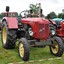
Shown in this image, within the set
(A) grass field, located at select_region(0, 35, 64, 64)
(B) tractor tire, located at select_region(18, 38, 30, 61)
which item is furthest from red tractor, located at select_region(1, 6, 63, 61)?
(A) grass field, located at select_region(0, 35, 64, 64)

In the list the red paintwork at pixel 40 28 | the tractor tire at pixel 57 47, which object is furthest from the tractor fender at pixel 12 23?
the tractor tire at pixel 57 47

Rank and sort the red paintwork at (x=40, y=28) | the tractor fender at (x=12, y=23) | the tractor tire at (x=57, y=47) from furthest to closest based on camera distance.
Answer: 1. the tractor fender at (x=12, y=23)
2. the red paintwork at (x=40, y=28)
3. the tractor tire at (x=57, y=47)

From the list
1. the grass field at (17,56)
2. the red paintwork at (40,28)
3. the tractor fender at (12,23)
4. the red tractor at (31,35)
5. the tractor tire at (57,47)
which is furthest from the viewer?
the tractor fender at (12,23)

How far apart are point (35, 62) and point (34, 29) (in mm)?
1479

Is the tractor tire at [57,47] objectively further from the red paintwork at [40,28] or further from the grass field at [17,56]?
the red paintwork at [40,28]

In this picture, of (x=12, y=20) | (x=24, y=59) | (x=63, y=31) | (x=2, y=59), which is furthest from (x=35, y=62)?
(x=63, y=31)

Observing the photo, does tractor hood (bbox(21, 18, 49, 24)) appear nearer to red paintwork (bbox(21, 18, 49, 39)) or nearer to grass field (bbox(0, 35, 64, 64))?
red paintwork (bbox(21, 18, 49, 39))

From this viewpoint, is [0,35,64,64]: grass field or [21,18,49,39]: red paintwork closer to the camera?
[0,35,64,64]: grass field

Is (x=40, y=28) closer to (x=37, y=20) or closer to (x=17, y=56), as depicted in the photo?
(x=37, y=20)

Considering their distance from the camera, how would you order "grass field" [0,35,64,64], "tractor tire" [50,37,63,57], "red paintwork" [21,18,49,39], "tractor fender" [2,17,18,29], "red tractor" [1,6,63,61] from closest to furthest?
"grass field" [0,35,64,64]
"red tractor" [1,6,63,61]
"tractor tire" [50,37,63,57]
"red paintwork" [21,18,49,39]
"tractor fender" [2,17,18,29]

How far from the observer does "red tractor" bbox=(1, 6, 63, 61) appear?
26.1 ft

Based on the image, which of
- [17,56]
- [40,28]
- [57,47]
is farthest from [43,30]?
[17,56]

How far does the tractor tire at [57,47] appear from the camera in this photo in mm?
8195

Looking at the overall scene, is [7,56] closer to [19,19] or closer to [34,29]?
[34,29]
